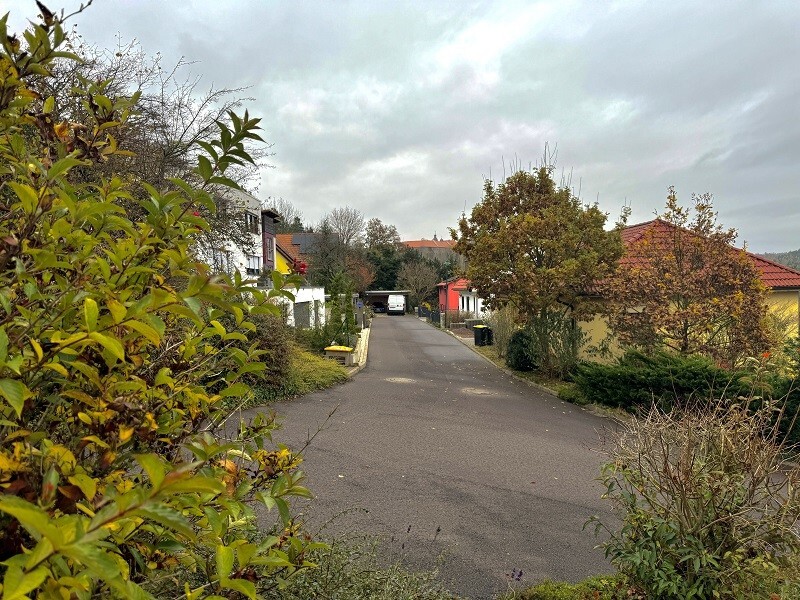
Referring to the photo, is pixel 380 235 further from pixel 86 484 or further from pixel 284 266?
pixel 86 484

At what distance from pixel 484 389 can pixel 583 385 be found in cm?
279

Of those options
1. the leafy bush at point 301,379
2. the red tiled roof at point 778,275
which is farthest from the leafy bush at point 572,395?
the red tiled roof at point 778,275

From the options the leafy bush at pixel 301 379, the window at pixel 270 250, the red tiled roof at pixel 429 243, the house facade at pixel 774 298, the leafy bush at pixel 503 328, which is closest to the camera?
the leafy bush at pixel 301 379

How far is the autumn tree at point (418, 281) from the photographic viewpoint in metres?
63.1

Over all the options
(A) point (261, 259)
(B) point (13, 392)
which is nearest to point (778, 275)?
(B) point (13, 392)

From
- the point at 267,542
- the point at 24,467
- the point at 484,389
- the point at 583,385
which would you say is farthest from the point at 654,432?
the point at 484,389

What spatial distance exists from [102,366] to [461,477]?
6.18m

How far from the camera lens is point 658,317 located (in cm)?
1123

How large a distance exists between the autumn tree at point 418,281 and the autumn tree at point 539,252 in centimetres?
4664

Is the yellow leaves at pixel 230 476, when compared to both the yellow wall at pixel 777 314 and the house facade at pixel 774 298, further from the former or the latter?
the house facade at pixel 774 298

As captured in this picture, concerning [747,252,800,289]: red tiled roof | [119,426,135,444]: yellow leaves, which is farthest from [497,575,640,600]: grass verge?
[747,252,800,289]: red tiled roof

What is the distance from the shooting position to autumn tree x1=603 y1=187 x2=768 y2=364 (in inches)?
428

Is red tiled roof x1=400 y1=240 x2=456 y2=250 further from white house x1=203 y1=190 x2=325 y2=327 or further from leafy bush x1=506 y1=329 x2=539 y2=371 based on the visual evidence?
leafy bush x1=506 y1=329 x2=539 y2=371

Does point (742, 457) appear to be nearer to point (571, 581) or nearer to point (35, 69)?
point (571, 581)
